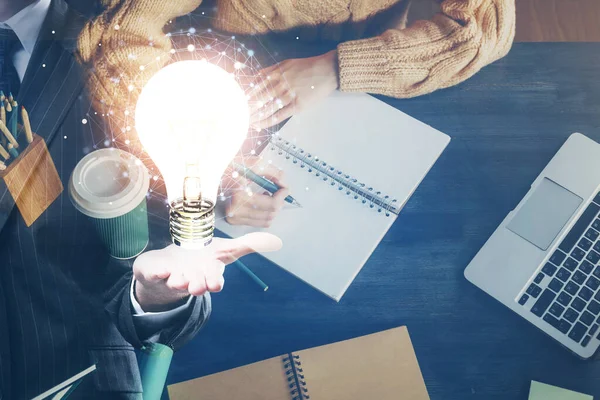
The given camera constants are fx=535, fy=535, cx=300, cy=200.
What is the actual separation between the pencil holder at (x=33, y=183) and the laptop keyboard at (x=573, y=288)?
63 cm

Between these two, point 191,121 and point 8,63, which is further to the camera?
point 8,63

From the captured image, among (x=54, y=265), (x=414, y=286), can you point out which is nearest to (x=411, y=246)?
(x=414, y=286)

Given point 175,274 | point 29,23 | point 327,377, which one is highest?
point 29,23

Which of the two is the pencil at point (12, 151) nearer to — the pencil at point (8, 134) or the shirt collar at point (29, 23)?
the pencil at point (8, 134)

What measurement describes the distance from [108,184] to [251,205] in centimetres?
18

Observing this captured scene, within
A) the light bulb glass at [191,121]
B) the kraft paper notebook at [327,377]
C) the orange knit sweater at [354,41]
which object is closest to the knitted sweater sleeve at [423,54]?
the orange knit sweater at [354,41]

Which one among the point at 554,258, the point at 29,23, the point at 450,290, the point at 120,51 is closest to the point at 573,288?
the point at 554,258

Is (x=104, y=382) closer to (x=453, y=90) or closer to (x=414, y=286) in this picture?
(x=414, y=286)

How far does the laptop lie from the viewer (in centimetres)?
68

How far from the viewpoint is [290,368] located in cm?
66

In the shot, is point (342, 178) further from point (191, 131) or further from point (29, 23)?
point (29, 23)

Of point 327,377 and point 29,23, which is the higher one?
point 29,23

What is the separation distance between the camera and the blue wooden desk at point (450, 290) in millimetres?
669

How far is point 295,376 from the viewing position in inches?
25.8
